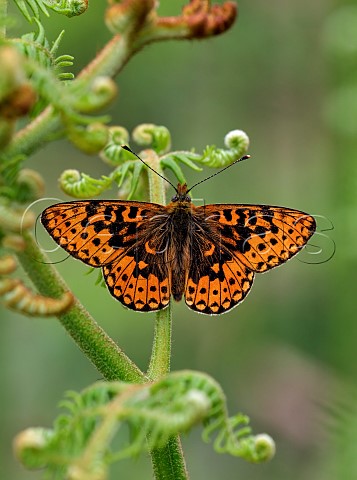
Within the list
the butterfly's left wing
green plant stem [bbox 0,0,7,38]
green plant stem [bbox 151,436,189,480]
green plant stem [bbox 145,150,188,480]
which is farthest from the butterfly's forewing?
green plant stem [bbox 0,0,7,38]

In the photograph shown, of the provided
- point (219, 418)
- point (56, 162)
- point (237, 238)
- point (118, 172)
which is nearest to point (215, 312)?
point (237, 238)

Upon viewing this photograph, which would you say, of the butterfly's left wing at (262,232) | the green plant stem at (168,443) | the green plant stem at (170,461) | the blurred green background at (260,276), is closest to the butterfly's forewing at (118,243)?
the green plant stem at (168,443)

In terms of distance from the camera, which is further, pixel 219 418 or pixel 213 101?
pixel 213 101

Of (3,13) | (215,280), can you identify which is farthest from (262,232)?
(3,13)

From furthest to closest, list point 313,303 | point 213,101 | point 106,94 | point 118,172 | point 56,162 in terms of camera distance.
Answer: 1. point 213,101
2. point 56,162
3. point 313,303
4. point 118,172
5. point 106,94

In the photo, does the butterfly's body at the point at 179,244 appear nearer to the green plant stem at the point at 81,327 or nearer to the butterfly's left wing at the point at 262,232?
the butterfly's left wing at the point at 262,232

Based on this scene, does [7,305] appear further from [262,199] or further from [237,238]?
[262,199]

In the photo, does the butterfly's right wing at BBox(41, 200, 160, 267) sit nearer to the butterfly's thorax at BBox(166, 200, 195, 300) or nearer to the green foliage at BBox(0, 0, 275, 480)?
the butterfly's thorax at BBox(166, 200, 195, 300)
